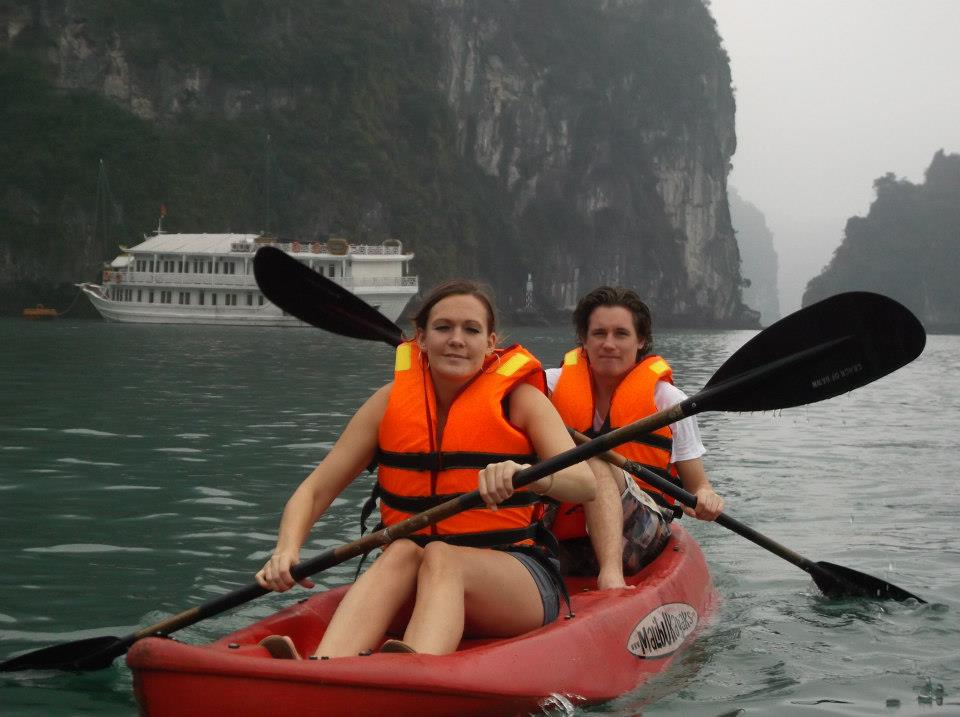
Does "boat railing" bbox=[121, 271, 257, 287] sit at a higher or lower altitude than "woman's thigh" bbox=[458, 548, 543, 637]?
higher

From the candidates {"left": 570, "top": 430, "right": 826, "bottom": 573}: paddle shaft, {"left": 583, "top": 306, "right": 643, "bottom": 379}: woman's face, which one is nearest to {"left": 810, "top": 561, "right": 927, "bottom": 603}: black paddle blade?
{"left": 570, "top": 430, "right": 826, "bottom": 573}: paddle shaft

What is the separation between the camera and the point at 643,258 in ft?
334

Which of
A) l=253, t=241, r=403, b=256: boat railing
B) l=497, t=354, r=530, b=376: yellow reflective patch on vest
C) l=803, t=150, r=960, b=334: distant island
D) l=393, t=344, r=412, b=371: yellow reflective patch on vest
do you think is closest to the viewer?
l=497, t=354, r=530, b=376: yellow reflective patch on vest

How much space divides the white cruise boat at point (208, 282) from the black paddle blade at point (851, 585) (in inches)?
1722

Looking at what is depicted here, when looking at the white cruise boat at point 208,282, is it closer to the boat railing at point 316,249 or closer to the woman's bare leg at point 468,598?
the boat railing at point 316,249

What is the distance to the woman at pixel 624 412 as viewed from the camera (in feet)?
18.5

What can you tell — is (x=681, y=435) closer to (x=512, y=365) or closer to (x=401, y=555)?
(x=512, y=365)

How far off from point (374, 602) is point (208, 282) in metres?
47.7

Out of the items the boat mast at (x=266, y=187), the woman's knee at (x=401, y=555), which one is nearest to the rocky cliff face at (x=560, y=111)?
the boat mast at (x=266, y=187)

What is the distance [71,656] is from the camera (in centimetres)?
485

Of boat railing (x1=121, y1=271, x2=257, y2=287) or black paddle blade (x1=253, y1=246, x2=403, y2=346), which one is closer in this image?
black paddle blade (x1=253, y1=246, x2=403, y2=346)

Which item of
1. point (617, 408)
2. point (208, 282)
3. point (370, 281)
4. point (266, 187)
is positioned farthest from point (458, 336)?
point (266, 187)

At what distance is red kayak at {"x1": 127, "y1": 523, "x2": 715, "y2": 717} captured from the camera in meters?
3.60

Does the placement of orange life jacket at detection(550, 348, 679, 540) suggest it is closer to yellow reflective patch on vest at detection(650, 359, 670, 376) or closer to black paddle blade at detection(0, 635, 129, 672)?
yellow reflective patch on vest at detection(650, 359, 670, 376)
